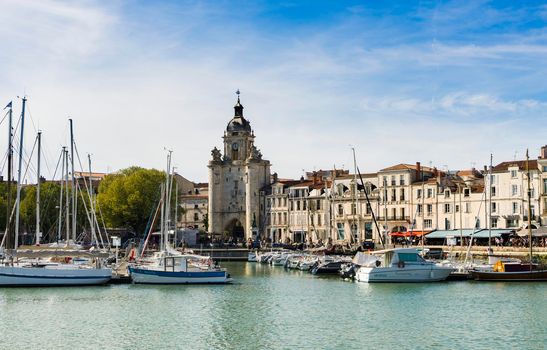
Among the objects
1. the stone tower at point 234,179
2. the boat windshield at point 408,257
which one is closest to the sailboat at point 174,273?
the boat windshield at point 408,257

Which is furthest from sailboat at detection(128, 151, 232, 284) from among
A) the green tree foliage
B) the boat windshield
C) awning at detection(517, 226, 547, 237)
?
the green tree foliage

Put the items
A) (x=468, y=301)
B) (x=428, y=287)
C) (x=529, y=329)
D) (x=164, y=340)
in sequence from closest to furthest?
(x=164, y=340) < (x=529, y=329) < (x=468, y=301) < (x=428, y=287)

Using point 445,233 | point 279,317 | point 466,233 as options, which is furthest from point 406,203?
point 279,317

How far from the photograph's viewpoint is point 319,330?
3469 centimetres

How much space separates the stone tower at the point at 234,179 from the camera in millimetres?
113250

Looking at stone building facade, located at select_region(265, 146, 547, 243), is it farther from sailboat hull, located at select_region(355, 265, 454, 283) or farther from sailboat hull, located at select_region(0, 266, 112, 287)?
sailboat hull, located at select_region(0, 266, 112, 287)

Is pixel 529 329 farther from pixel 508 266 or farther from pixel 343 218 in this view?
pixel 343 218

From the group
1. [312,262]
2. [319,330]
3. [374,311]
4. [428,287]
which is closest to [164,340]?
[319,330]

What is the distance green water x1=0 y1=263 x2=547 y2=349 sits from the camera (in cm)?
3194

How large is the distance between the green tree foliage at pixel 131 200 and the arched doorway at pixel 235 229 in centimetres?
1374

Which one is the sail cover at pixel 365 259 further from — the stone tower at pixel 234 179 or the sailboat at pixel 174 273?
the stone tower at pixel 234 179

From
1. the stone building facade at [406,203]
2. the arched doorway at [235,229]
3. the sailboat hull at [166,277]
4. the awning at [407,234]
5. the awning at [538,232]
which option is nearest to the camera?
the sailboat hull at [166,277]

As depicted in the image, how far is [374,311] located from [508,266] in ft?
54.3

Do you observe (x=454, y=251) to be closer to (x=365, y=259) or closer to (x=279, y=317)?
(x=365, y=259)
